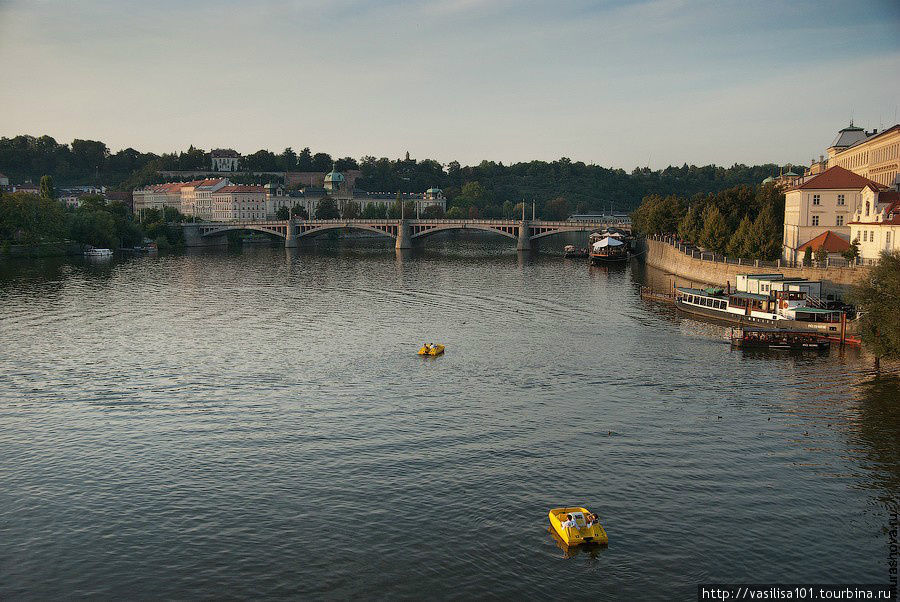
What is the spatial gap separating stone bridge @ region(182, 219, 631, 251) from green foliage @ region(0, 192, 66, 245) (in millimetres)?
40083

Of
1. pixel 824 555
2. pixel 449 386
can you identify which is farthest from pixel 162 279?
pixel 824 555

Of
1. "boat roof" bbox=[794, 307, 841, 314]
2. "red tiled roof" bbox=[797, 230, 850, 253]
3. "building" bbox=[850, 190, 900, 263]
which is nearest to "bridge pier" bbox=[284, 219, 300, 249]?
"red tiled roof" bbox=[797, 230, 850, 253]

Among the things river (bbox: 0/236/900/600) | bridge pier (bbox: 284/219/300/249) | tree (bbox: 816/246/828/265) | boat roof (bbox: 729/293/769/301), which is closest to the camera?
river (bbox: 0/236/900/600)

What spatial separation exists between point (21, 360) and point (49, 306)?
1041 inches

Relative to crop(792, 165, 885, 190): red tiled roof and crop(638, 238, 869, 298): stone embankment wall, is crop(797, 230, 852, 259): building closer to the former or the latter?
crop(638, 238, 869, 298): stone embankment wall

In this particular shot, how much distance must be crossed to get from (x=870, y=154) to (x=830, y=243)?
36.8 meters

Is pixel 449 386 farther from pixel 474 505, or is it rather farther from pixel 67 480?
pixel 67 480

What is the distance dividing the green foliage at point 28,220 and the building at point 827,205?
114095 mm

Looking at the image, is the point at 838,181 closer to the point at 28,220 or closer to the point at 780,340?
the point at 780,340

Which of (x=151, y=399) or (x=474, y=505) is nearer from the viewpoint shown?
(x=474, y=505)

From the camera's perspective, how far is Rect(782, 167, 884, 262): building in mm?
85125

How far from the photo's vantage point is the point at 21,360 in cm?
5372

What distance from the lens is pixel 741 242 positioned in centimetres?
8962

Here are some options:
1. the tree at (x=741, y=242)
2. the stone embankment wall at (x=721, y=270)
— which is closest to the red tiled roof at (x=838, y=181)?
the tree at (x=741, y=242)
